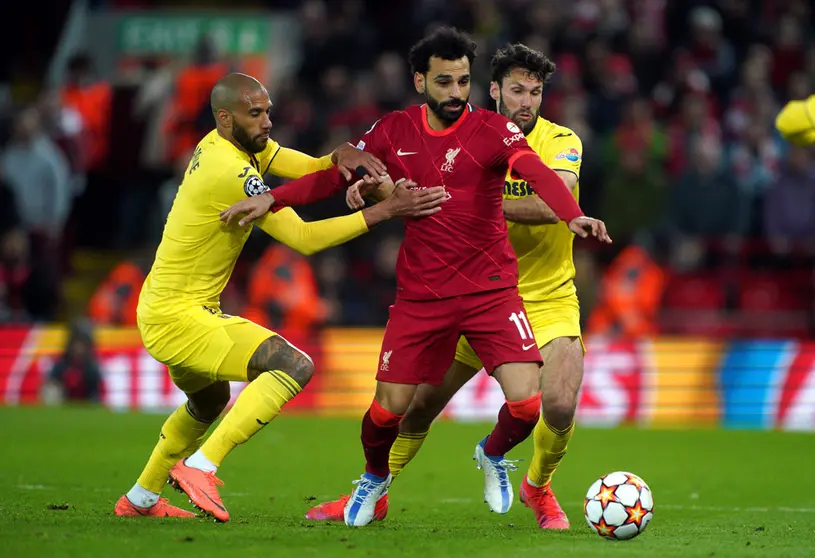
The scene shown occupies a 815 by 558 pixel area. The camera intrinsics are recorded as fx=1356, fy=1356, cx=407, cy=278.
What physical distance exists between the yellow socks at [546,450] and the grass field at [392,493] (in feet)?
1.05

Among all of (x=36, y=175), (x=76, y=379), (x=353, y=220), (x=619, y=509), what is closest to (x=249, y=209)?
(x=353, y=220)

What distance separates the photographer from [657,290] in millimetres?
Result: 17484

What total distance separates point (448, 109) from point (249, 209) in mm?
1309

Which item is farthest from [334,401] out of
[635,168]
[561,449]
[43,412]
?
[561,449]

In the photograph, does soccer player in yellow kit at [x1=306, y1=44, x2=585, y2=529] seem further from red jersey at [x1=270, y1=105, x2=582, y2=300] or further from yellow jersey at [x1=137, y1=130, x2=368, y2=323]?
yellow jersey at [x1=137, y1=130, x2=368, y2=323]

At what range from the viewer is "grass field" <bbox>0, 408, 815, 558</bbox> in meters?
7.17

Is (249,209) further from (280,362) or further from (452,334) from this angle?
(452,334)

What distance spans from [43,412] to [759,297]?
9.30m

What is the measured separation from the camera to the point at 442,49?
314 inches

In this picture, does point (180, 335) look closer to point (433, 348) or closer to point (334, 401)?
point (433, 348)

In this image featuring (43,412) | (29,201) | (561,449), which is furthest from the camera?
(29,201)

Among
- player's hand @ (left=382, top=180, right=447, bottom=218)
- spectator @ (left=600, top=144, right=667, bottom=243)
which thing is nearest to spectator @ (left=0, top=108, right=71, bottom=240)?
spectator @ (left=600, top=144, right=667, bottom=243)

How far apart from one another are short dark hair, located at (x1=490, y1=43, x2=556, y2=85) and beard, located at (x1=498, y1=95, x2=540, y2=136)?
167mm

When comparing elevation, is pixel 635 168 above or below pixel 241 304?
above
